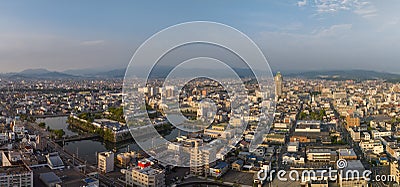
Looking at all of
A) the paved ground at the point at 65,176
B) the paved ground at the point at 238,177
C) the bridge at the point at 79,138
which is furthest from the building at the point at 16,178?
the bridge at the point at 79,138

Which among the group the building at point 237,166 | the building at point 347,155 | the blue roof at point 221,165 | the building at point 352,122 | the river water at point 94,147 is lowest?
the river water at point 94,147

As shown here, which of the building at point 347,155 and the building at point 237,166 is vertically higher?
the building at point 347,155

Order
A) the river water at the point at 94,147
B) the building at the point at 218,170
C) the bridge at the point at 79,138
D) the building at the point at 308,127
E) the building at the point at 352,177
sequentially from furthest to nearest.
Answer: the building at the point at 308,127, the bridge at the point at 79,138, the river water at the point at 94,147, the building at the point at 218,170, the building at the point at 352,177

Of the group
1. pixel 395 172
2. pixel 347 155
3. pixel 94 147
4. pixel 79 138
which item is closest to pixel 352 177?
pixel 395 172

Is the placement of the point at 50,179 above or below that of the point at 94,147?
above

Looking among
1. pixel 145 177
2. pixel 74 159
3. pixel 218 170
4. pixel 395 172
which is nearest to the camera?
pixel 145 177

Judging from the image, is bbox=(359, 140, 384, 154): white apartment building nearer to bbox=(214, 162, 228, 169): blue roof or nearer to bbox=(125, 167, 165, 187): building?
bbox=(214, 162, 228, 169): blue roof

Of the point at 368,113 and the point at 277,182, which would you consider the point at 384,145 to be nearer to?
the point at 277,182

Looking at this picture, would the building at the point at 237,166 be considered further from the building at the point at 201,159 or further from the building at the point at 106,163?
the building at the point at 106,163

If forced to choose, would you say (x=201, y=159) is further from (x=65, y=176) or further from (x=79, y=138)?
(x=79, y=138)
